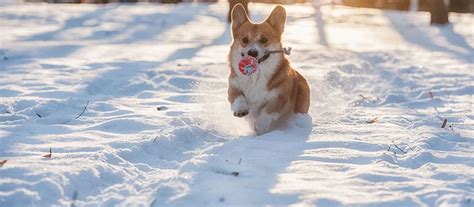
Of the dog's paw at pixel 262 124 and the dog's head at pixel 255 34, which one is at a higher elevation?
the dog's head at pixel 255 34

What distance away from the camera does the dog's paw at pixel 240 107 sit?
428cm

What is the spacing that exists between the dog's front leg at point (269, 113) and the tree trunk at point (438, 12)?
9344 mm

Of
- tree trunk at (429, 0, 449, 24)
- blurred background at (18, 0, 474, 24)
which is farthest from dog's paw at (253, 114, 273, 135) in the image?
tree trunk at (429, 0, 449, 24)

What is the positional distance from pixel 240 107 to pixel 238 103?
0.19ft

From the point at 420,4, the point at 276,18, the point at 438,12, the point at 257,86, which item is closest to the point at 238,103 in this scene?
the point at 257,86

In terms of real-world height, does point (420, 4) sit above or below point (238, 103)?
below

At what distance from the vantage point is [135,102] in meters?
5.37

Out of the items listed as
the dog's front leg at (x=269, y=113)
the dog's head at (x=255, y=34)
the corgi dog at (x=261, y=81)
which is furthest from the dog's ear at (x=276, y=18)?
the dog's front leg at (x=269, y=113)

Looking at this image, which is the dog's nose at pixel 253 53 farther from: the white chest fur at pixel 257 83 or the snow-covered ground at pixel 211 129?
the snow-covered ground at pixel 211 129

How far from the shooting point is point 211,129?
4281 mm

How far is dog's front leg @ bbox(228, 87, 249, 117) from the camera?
14.1 ft

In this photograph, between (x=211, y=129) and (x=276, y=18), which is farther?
(x=276, y=18)

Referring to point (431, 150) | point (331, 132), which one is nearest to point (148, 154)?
point (331, 132)

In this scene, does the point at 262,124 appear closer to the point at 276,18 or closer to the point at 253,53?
the point at 253,53
